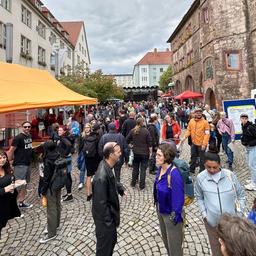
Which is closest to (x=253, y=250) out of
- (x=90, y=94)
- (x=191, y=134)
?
(x=191, y=134)

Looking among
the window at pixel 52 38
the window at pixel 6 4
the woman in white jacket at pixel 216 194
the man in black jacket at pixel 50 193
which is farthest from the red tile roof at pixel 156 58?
the woman in white jacket at pixel 216 194

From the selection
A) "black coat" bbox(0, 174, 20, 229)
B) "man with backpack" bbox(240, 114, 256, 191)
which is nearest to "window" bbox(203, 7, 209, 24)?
"man with backpack" bbox(240, 114, 256, 191)

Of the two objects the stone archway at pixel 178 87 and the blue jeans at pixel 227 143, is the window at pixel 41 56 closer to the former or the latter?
the stone archway at pixel 178 87

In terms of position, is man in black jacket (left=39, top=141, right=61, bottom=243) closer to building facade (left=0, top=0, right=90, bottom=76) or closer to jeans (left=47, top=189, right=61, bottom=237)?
jeans (left=47, top=189, right=61, bottom=237)

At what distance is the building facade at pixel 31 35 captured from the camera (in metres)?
19.0

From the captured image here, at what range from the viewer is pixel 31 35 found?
23516 millimetres

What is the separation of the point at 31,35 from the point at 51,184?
23.1 metres

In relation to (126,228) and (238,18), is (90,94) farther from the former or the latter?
(126,228)

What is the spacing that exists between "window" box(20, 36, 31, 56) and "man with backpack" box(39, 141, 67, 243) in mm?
20123

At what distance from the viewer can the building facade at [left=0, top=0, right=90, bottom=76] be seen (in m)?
19.0

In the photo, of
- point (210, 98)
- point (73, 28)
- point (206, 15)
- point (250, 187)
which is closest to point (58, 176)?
point (250, 187)

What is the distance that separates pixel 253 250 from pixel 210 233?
1.87 meters

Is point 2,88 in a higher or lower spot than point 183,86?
lower

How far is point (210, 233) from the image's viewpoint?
3.05 meters
